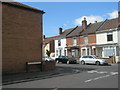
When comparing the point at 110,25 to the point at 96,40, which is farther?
the point at 96,40

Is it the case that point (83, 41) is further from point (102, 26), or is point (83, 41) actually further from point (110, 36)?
point (110, 36)

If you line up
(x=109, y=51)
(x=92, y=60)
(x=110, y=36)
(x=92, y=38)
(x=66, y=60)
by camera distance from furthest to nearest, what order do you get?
1. (x=92, y=38)
2. (x=109, y=51)
3. (x=110, y=36)
4. (x=66, y=60)
5. (x=92, y=60)

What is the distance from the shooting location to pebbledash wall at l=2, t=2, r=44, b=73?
Result: 14.8m

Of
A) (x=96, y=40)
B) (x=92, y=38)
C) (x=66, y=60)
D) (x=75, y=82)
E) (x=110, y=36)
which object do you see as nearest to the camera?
(x=75, y=82)

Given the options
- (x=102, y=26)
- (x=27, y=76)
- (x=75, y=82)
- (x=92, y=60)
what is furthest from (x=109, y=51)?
(x=75, y=82)

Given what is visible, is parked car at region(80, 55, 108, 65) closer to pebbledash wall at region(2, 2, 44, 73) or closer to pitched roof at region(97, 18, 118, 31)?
pitched roof at region(97, 18, 118, 31)

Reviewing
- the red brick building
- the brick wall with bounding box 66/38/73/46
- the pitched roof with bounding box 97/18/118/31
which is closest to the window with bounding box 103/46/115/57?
the red brick building

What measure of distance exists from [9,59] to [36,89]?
6822mm

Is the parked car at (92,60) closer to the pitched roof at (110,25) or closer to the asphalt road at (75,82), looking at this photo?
the pitched roof at (110,25)

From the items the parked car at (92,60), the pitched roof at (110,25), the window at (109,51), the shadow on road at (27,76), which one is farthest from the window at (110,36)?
the shadow on road at (27,76)

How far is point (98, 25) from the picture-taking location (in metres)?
37.0

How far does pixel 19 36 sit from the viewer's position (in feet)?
51.7

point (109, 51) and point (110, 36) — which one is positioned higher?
point (110, 36)

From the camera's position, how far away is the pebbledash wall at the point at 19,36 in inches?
582
